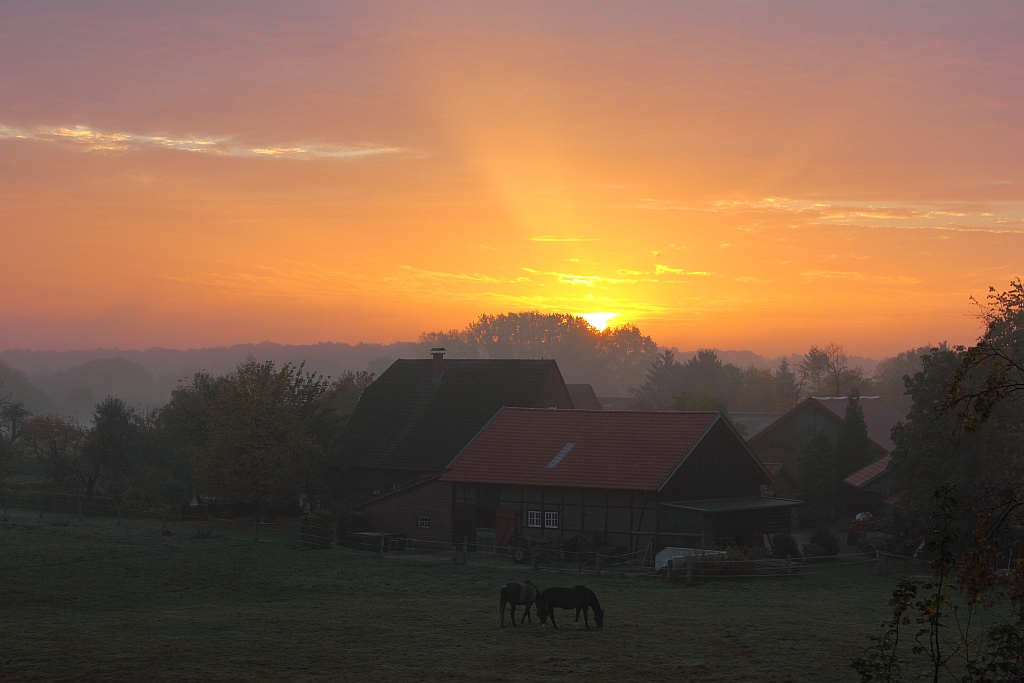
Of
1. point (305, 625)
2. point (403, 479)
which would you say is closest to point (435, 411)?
point (403, 479)

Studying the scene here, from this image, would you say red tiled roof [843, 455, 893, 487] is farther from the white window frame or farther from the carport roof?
the white window frame

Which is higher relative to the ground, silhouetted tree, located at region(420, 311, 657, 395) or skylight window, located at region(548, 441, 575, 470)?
silhouetted tree, located at region(420, 311, 657, 395)

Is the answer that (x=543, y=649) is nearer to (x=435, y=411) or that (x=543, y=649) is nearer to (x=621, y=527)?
(x=621, y=527)

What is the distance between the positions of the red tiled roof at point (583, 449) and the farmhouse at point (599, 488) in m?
0.05

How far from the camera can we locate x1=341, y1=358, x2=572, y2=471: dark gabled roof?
165 ft

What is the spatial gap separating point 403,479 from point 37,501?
78.5 ft

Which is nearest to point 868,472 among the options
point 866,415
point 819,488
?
point 819,488

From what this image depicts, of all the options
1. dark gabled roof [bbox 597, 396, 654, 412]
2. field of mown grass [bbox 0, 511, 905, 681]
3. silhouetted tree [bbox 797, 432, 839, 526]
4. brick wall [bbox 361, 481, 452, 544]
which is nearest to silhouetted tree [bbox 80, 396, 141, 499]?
field of mown grass [bbox 0, 511, 905, 681]

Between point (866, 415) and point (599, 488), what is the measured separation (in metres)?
34.8

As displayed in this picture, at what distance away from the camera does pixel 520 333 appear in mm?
190000

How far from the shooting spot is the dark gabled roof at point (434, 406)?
50.2 meters

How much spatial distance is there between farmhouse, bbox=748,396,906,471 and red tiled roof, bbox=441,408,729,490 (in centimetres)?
2264

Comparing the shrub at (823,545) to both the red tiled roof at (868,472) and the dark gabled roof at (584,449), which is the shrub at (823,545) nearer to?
the dark gabled roof at (584,449)

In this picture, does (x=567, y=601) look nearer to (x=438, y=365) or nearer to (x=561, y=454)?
(x=561, y=454)
